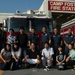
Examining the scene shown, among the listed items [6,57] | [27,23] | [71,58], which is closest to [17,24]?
[27,23]

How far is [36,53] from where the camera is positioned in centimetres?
1045

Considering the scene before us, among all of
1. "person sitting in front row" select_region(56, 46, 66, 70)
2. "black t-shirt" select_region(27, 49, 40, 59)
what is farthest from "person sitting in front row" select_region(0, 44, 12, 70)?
"person sitting in front row" select_region(56, 46, 66, 70)

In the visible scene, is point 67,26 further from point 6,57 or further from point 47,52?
point 6,57

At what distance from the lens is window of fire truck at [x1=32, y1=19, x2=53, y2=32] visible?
12577mm

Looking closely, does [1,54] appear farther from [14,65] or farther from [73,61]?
[73,61]

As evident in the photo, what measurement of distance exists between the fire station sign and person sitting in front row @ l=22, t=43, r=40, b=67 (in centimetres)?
1419

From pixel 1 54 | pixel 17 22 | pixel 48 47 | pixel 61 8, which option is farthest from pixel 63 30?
pixel 61 8

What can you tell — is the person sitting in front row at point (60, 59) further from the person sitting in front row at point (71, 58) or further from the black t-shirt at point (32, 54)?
the black t-shirt at point (32, 54)

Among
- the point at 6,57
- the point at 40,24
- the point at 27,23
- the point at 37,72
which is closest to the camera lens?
the point at 37,72

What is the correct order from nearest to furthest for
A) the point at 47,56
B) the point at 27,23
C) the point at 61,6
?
1. the point at 47,56
2. the point at 27,23
3. the point at 61,6

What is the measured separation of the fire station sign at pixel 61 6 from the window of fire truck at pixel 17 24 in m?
12.0

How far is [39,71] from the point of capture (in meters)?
9.70

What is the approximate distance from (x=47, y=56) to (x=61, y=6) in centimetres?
1531

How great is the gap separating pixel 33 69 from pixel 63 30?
6.40 m
